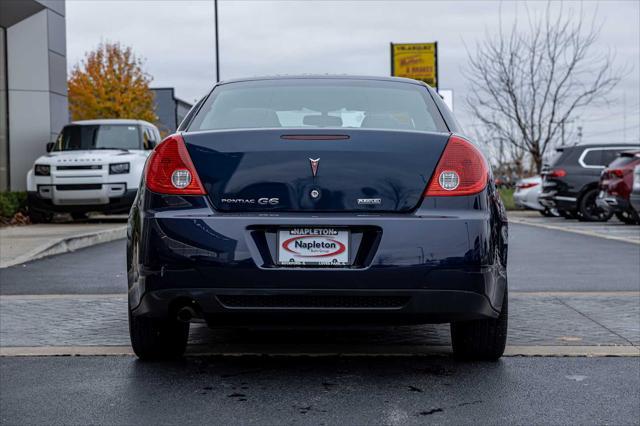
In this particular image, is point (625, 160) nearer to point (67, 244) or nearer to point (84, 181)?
point (84, 181)

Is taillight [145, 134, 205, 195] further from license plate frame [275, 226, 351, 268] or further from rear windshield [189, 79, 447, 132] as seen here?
license plate frame [275, 226, 351, 268]

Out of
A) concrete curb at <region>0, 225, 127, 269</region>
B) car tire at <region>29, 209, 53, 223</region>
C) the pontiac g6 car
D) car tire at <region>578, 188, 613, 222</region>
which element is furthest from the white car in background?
the pontiac g6 car

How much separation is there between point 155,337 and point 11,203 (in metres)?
13.7

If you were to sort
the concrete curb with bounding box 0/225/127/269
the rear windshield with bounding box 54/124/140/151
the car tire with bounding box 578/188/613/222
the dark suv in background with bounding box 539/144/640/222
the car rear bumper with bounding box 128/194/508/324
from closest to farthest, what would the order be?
the car rear bumper with bounding box 128/194/508/324, the concrete curb with bounding box 0/225/127/269, the rear windshield with bounding box 54/124/140/151, the car tire with bounding box 578/188/613/222, the dark suv in background with bounding box 539/144/640/222

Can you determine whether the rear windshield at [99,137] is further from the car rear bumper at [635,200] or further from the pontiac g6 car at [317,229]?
the pontiac g6 car at [317,229]

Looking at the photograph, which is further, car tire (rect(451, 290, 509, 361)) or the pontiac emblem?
car tire (rect(451, 290, 509, 361))

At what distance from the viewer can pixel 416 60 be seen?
4356cm

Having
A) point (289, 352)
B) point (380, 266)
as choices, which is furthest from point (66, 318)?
point (380, 266)

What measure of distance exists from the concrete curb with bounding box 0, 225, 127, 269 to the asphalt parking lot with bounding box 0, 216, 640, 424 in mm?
3524

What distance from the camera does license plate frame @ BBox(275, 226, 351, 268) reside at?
4.34m

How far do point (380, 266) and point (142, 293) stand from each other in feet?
3.73

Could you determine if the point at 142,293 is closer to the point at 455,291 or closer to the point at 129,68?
the point at 455,291

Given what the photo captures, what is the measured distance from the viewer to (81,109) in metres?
51.0

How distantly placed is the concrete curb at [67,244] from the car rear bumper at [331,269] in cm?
646
